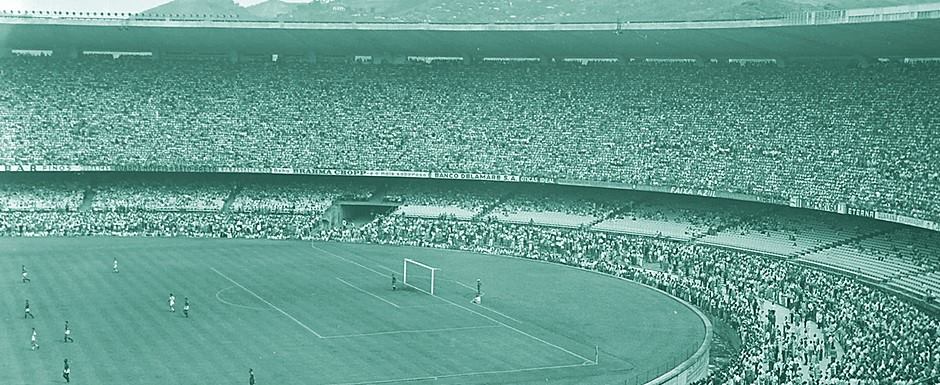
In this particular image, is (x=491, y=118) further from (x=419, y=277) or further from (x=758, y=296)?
(x=758, y=296)

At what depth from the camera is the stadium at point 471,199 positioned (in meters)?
39.5

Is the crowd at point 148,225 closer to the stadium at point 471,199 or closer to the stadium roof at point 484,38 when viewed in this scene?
the stadium at point 471,199

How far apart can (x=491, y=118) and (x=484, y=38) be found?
614 centimetres

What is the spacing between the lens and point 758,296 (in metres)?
50.0

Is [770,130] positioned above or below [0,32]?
below

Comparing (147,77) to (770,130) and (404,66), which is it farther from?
(770,130)

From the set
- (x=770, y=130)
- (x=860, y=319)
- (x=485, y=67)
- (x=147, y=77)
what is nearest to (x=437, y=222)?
(x=485, y=67)

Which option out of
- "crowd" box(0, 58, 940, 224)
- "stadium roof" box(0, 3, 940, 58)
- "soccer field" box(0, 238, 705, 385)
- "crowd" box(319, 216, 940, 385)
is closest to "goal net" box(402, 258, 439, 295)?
"soccer field" box(0, 238, 705, 385)

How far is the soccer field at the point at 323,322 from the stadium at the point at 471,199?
0.20m

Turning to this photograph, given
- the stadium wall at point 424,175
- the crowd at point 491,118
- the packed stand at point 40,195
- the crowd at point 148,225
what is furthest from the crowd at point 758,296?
the packed stand at point 40,195

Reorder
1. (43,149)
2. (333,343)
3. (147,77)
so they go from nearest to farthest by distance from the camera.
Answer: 1. (333,343)
2. (43,149)
3. (147,77)

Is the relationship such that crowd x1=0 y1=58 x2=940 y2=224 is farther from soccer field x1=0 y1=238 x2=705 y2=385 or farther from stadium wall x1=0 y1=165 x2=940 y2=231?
soccer field x1=0 y1=238 x2=705 y2=385

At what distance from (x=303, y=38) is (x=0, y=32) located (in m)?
21.7

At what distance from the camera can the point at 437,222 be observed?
2837 inches
